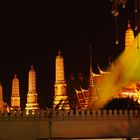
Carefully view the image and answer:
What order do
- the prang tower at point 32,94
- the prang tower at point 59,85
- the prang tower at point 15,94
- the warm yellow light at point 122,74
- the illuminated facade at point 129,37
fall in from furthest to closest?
the prang tower at point 15,94
the prang tower at point 32,94
the illuminated facade at point 129,37
the prang tower at point 59,85
the warm yellow light at point 122,74

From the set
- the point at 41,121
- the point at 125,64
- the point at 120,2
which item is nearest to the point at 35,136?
the point at 41,121

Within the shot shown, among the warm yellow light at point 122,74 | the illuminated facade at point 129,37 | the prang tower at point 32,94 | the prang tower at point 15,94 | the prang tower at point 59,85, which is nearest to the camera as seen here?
the warm yellow light at point 122,74

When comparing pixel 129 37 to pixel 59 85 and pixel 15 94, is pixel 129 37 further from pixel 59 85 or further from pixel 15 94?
pixel 15 94

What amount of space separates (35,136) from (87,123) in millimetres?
2045

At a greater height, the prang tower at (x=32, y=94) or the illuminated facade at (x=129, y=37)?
the illuminated facade at (x=129, y=37)

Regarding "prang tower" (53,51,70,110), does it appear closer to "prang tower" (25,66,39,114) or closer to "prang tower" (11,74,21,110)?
"prang tower" (25,66,39,114)

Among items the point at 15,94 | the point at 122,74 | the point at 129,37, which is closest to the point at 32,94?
the point at 15,94

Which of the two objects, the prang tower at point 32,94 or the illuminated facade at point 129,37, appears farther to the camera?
the prang tower at point 32,94

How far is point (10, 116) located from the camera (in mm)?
18422

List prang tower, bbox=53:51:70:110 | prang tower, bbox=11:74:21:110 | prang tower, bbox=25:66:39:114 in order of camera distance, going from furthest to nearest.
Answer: prang tower, bbox=11:74:21:110, prang tower, bbox=25:66:39:114, prang tower, bbox=53:51:70:110

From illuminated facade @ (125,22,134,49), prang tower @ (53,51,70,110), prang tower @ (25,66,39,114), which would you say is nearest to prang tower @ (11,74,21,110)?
prang tower @ (25,66,39,114)

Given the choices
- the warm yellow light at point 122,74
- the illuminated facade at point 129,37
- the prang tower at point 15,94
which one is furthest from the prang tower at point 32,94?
the illuminated facade at point 129,37

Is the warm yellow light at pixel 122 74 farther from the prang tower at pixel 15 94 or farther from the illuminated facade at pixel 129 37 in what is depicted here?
the prang tower at pixel 15 94

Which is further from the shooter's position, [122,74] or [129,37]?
[129,37]
